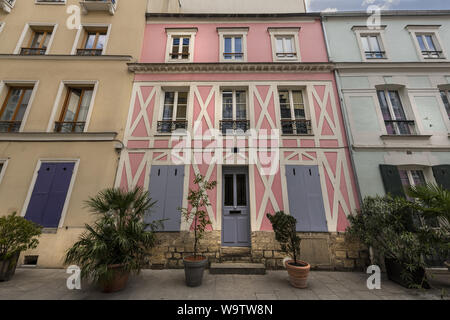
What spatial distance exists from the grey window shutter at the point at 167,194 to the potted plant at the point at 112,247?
1.03 metres

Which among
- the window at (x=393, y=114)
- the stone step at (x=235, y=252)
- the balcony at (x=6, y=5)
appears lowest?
the stone step at (x=235, y=252)

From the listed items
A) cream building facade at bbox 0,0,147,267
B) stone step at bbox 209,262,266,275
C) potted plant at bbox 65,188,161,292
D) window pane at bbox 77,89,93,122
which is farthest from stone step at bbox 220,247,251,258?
window pane at bbox 77,89,93,122

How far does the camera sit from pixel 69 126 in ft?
18.0

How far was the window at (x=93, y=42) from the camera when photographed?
244 inches

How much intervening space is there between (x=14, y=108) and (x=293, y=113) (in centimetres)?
900

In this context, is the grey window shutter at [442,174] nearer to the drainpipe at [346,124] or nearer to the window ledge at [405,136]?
the window ledge at [405,136]

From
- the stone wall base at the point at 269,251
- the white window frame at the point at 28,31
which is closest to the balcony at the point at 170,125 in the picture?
the stone wall base at the point at 269,251

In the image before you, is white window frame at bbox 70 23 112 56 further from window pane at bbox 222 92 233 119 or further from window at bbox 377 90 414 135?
window at bbox 377 90 414 135

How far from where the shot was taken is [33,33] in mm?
6469

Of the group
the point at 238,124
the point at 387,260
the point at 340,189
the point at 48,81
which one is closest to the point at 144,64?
the point at 48,81

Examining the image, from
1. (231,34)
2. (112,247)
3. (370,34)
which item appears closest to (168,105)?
(231,34)

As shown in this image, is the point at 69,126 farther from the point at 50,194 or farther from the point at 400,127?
the point at 400,127

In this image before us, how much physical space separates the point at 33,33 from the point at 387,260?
42.6 feet
